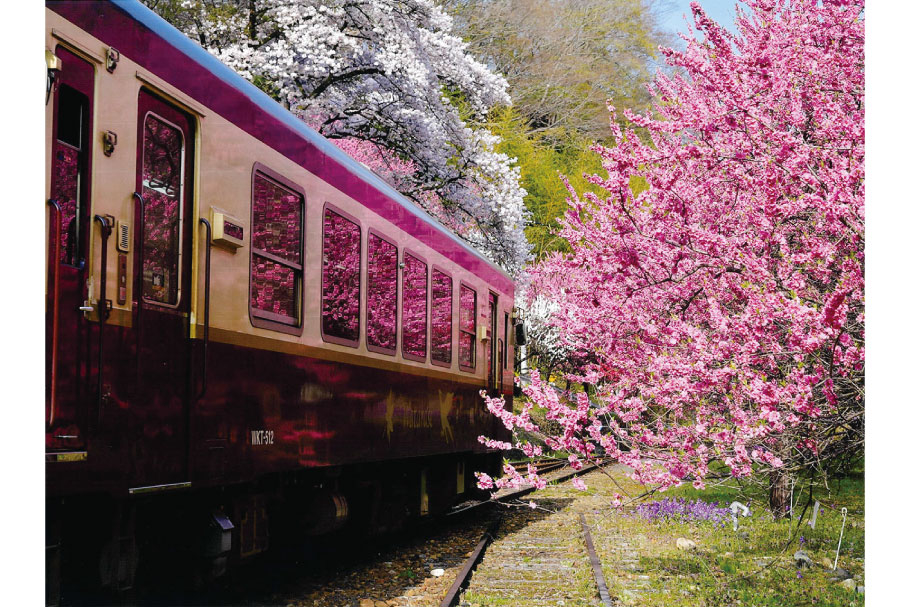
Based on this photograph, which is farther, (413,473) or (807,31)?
(413,473)

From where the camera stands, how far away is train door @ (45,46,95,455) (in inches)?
147

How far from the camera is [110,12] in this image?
4.25 metres

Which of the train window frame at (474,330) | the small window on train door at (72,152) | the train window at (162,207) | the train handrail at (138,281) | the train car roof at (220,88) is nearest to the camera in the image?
the small window on train door at (72,152)

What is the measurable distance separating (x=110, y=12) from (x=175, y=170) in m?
0.87

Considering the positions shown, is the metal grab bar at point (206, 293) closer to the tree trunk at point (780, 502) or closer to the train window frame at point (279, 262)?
the train window frame at point (279, 262)

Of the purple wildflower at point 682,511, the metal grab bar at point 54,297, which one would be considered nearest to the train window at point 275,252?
the metal grab bar at point 54,297

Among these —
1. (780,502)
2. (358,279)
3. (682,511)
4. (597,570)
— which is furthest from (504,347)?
(358,279)

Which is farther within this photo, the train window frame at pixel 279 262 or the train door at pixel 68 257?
the train window frame at pixel 279 262

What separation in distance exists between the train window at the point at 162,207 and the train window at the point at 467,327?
573 centimetres

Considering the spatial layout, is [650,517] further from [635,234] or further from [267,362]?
[267,362]

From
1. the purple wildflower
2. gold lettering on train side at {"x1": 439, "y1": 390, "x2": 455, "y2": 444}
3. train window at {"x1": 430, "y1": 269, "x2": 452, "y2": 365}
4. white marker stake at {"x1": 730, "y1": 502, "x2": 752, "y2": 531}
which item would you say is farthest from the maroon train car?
the purple wildflower

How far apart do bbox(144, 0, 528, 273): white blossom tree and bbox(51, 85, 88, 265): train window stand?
9.72 meters

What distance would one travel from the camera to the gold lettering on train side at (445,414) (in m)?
9.77
